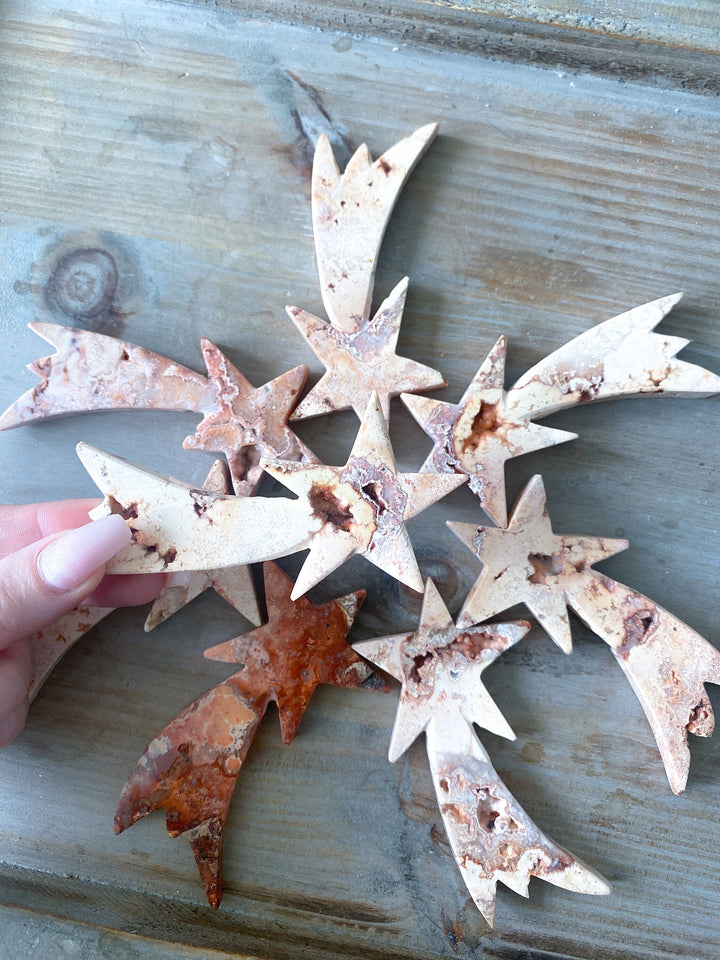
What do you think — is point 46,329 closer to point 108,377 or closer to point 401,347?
point 108,377

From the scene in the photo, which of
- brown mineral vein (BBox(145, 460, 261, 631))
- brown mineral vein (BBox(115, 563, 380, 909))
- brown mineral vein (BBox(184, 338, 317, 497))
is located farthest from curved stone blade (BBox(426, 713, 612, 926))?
brown mineral vein (BBox(184, 338, 317, 497))

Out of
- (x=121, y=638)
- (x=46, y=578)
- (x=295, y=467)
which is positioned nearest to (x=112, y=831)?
(x=121, y=638)

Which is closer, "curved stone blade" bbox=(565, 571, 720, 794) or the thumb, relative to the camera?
the thumb

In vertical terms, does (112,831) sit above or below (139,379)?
below

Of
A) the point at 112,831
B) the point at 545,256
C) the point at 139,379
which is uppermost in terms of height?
the point at 545,256

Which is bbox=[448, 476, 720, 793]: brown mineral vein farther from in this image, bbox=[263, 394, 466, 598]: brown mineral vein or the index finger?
the index finger

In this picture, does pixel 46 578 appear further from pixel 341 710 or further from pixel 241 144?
pixel 241 144

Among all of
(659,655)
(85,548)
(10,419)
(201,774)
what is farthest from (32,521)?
(659,655)
